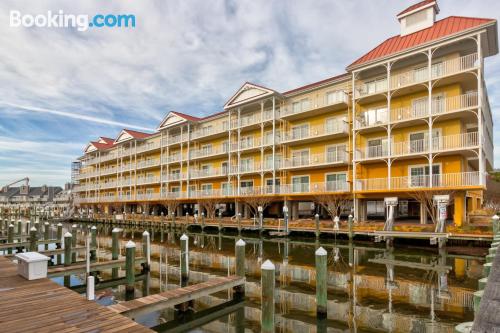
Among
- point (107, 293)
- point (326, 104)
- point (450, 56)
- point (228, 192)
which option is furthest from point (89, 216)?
point (450, 56)

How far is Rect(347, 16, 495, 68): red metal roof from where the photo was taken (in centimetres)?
2494

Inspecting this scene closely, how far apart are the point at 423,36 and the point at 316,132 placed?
12.6 m

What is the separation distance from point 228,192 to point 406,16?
25908 millimetres

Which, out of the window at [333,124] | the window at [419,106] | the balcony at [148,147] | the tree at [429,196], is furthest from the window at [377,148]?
the balcony at [148,147]

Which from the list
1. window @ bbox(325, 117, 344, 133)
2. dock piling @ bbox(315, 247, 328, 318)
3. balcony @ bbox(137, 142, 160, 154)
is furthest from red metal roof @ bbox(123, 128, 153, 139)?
dock piling @ bbox(315, 247, 328, 318)

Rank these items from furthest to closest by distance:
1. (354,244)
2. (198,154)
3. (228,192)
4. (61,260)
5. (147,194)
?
(147,194), (198,154), (228,192), (354,244), (61,260)

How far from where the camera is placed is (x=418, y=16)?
2944cm

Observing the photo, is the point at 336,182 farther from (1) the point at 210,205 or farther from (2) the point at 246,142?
(1) the point at 210,205

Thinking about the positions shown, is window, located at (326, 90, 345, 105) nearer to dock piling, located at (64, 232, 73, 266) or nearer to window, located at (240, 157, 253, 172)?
window, located at (240, 157, 253, 172)

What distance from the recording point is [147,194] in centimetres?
5250

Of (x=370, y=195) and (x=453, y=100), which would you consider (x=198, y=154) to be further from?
(x=453, y=100)

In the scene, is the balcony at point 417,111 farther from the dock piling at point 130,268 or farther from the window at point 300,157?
the dock piling at point 130,268

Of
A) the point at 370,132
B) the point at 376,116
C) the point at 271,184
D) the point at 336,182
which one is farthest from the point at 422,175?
the point at 271,184

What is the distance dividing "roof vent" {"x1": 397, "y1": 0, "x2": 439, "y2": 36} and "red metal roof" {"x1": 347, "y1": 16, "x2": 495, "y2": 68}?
27.6 inches
